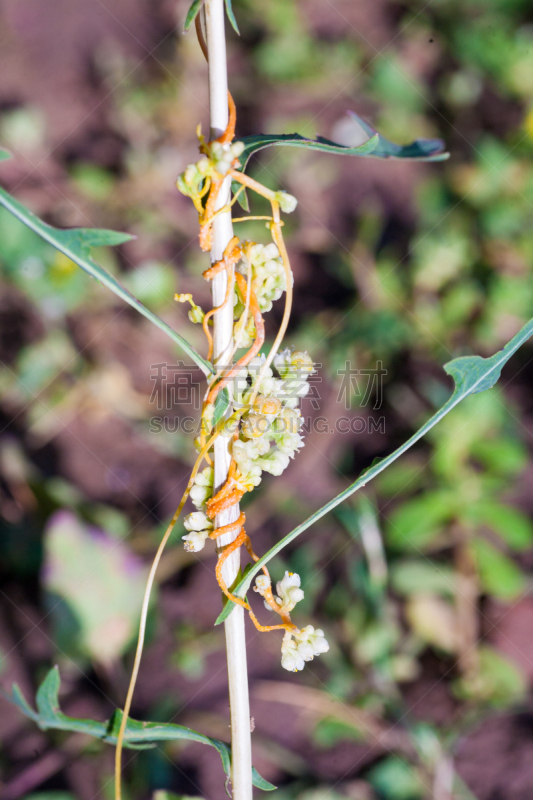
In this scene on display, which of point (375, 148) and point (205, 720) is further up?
point (375, 148)

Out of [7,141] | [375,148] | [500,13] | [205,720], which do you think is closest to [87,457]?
[205,720]

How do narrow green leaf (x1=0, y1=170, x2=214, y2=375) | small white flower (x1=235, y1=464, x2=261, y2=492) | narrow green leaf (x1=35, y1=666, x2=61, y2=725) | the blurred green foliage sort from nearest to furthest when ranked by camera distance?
narrow green leaf (x1=0, y1=170, x2=214, y2=375) → small white flower (x1=235, y1=464, x2=261, y2=492) → narrow green leaf (x1=35, y1=666, x2=61, y2=725) → the blurred green foliage

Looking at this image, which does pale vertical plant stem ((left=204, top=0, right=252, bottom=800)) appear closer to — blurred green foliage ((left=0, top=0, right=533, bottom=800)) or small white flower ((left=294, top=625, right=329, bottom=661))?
small white flower ((left=294, top=625, right=329, bottom=661))

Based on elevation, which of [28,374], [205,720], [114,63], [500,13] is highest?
[500,13]

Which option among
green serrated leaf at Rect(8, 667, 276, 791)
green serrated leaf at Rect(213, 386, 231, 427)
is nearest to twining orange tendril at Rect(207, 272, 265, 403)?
green serrated leaf at Rect(213, 386, 231, 427)

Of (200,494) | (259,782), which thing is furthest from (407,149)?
(259,782)

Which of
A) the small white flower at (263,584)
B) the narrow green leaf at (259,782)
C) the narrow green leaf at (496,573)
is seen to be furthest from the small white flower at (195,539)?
the narrow green leaf at (496,573)

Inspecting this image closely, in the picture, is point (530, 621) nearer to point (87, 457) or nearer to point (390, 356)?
point (390, 356)
